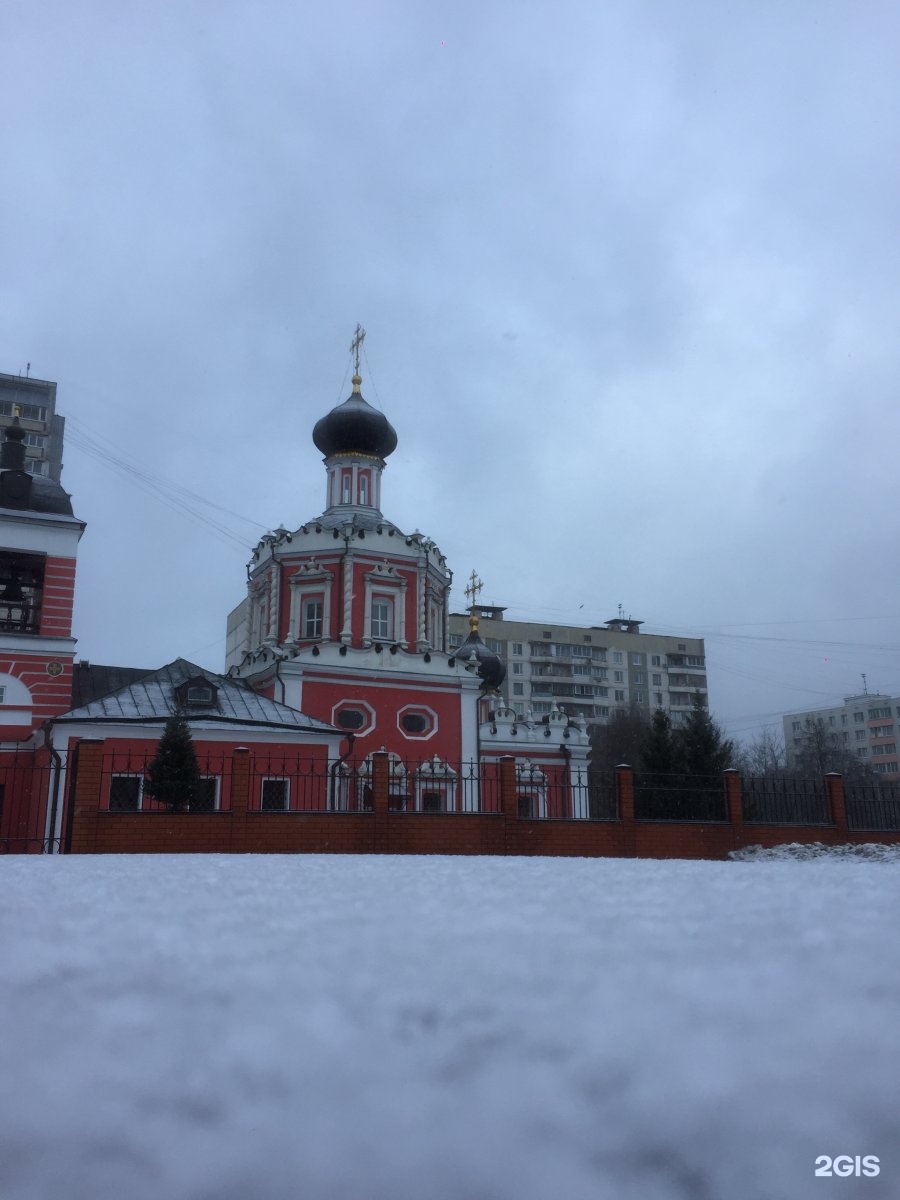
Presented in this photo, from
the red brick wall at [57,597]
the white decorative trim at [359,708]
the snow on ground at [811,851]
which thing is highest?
the red brick wall at [57,597]

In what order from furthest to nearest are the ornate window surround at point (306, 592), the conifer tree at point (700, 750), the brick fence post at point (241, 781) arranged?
1. the ornate window surround at point (306, 592)
2. the conifer tree at point (700, 750)
3. the brick fence post at point (241, 781)

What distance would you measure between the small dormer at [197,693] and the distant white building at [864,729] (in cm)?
5189

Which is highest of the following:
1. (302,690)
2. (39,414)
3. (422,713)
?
(39,414)

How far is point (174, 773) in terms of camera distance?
1530 cm

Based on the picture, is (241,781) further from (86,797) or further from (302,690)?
(302,690)

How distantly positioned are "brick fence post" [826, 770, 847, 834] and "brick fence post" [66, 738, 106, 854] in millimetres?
12145

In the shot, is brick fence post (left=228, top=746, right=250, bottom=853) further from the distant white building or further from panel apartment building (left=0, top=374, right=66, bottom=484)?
the distant white building

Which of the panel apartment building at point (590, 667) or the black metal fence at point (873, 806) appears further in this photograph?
the panel apartment building at point (590, 667)

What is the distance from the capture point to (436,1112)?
107cm

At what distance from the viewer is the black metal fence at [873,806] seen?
17.2 meters

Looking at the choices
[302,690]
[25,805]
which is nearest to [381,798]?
[25,805]

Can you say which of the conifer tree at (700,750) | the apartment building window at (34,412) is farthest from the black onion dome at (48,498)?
the apartment building window at (34,412)

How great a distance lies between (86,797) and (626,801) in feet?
26.9

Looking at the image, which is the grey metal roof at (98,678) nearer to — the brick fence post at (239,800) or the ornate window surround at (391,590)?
the ornate window surround at (391,590)
